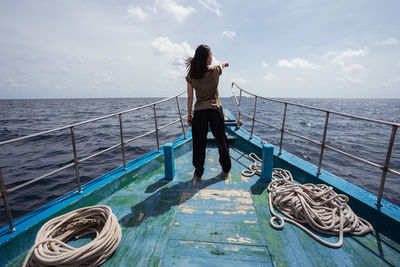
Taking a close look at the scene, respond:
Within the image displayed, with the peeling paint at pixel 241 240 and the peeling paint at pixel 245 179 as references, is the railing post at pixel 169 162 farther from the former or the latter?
the peeling paint at pixel 241 240

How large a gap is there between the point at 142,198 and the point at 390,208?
2.93 metres

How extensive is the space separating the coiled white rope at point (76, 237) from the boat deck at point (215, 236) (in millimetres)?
125

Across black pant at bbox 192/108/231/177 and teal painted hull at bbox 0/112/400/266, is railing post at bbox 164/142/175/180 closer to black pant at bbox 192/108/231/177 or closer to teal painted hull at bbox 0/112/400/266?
teal painted hull at bbox 0/112/400/266

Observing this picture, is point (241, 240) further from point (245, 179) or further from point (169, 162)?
point (169, 162)

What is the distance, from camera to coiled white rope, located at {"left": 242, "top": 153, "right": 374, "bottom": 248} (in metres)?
2.01

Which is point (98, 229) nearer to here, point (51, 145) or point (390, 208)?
point (390, 208)

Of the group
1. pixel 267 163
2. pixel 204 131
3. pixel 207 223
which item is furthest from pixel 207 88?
pixel 207 223

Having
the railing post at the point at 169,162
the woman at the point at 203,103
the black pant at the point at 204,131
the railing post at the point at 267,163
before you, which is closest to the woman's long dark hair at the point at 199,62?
the woman at the point at 203,103

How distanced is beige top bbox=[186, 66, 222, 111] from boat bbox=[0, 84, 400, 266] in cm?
84

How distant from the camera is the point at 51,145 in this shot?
34.7ft

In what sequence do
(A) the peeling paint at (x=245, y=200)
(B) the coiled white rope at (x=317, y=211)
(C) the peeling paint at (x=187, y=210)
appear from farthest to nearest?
(A) the peeling paint at (x=245, y=200), (C) the peeling paint at (x=187, y=210), (B) the coiled white rope at (x=317, y=211)

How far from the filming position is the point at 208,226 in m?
2.11

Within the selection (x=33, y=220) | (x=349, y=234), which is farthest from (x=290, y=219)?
(x=33, y=220)

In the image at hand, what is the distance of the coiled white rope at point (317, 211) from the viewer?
201cm
